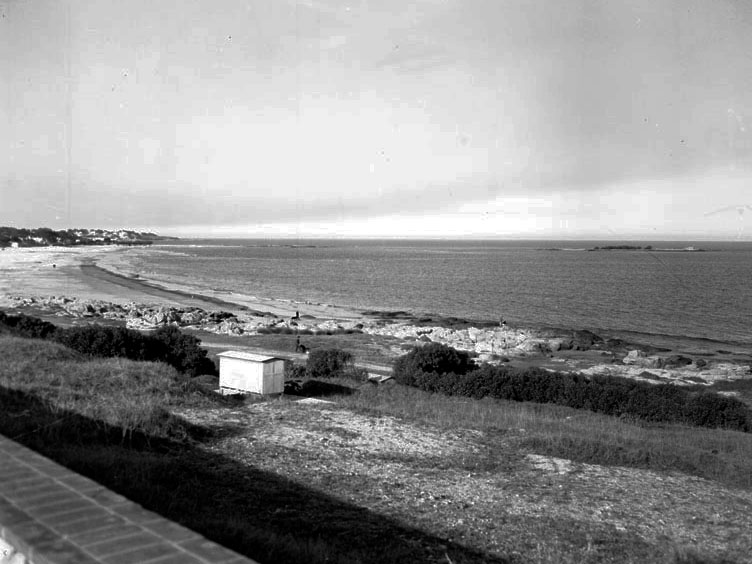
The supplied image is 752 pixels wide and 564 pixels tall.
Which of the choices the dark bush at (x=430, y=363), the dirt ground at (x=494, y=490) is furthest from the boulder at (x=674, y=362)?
the dirt ground at (x=494, y=490)

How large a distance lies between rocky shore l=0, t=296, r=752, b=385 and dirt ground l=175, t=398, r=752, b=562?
73.0 feet

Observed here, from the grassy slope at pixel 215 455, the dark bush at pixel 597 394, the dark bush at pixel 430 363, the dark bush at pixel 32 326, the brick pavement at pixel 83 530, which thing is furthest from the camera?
the dark bush at pixel 32 326

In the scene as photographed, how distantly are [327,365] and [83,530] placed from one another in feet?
70.7

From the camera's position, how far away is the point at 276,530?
6836mm

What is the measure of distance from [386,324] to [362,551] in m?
43.5

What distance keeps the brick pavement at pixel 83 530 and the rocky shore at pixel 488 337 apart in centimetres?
3147

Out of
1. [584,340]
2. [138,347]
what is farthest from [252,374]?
[584,340]

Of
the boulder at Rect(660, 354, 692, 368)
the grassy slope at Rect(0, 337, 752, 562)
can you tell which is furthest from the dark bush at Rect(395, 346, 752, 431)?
the boulder at Rect(660, 354, 692, 368)

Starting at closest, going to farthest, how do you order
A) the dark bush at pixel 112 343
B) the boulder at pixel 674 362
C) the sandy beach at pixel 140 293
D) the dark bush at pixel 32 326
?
the dark bush at pixel 112 343, the dark bush at pixel 32 326, the boulder at pixel 674 362, the sandy beach at pixel 140 293

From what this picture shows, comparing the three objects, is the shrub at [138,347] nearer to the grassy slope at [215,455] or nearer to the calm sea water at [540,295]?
the grassy slope at [215,455]

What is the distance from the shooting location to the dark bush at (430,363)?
24484 millimetres

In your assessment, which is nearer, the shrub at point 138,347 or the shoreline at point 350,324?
the shrub at point 138,347

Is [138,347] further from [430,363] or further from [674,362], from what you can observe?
[674,362]

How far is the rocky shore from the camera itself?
113 ft
